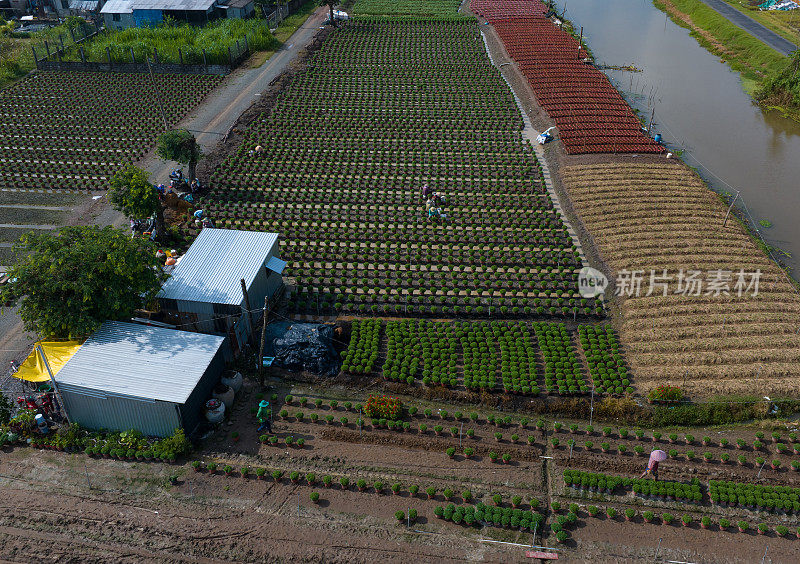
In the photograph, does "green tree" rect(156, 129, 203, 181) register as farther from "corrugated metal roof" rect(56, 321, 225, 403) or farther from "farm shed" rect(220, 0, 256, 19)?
"farm shed" rect(220, 0, 256, 19)

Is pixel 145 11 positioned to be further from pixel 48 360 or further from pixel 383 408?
pixel 383 408

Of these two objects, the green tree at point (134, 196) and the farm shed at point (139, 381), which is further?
the green tree at point (134, 196)

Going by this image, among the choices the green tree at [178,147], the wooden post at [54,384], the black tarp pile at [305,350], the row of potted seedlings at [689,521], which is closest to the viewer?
the row of potted seedlings at [689,521]

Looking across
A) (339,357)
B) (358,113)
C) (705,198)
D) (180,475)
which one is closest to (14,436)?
(180,475)

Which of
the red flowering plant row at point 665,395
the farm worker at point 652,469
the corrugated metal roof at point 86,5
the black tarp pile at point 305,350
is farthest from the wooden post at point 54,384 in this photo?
the corrugated metal roof at point 86,5

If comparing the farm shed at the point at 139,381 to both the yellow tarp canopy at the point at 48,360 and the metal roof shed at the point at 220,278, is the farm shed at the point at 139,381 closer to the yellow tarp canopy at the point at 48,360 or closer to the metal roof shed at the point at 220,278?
the yellow tarp canopy at the point at 48,360

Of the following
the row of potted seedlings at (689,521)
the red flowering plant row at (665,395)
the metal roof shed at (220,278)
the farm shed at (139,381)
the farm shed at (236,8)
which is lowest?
the row of potted seedlings at (689,521)

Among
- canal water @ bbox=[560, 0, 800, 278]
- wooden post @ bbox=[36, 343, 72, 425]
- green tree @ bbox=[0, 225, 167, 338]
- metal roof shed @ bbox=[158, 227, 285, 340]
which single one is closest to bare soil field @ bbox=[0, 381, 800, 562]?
wooden post @ bbox=[36, 343, 72, 425]
